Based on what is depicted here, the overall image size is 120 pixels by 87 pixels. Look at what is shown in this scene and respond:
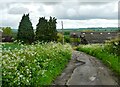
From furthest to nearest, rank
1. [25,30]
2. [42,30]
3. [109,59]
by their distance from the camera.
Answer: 1. [25,30]
2. [42,30]
3. [109,59]

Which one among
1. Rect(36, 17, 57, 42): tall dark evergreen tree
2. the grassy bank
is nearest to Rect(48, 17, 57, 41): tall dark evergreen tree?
Rect(36, 17, 57, 42): tall dark evergreen tree

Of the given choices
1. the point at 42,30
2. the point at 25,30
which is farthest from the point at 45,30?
the point at 25,30

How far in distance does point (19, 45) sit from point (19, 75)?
16.3 ft

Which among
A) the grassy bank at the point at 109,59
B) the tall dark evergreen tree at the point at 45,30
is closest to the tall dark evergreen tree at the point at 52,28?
the tall dark evergreen tree at the point at 45,30

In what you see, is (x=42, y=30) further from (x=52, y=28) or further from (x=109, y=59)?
(x=109, y=59)

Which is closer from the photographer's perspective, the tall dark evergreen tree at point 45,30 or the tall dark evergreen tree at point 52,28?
the tall dark evergreen tree at point 45,30

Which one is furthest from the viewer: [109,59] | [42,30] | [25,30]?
[25,30]

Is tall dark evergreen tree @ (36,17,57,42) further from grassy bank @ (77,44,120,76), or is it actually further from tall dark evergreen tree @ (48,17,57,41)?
grassy bank @ (77,44,120,76)

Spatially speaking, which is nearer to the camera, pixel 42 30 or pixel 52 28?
pixel 42 30

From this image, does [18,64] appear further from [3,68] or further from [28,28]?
[28,28]

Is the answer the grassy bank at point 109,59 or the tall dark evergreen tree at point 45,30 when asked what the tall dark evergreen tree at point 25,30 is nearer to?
the tall dark evergreen tree at point 45,30

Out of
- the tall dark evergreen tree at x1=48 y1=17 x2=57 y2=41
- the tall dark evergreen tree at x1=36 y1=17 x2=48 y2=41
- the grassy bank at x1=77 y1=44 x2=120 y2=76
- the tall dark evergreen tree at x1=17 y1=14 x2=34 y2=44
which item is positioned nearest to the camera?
the grassy bank at x1=77 y1=44 x2=120 y2=76

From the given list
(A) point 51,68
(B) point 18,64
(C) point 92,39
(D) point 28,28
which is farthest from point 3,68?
(C) point 92,39

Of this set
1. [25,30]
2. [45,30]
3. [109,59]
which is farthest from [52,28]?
[109,59]
